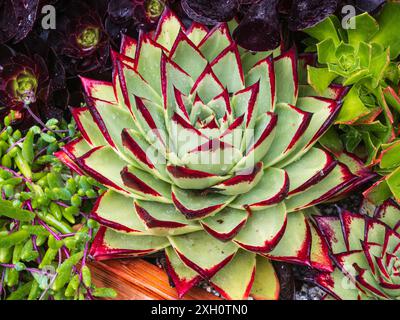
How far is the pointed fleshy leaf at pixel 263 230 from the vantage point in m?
0.90

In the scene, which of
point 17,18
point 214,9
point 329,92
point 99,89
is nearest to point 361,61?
point 329,92

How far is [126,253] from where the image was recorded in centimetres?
97

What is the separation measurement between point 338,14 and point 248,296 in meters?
0.61

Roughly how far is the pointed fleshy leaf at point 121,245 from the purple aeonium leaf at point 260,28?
41 centimetres

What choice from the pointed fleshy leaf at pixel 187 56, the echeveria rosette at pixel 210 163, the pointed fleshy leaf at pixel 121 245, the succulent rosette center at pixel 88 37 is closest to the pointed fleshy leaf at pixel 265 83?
the echeveria rosette at pixel 210 163

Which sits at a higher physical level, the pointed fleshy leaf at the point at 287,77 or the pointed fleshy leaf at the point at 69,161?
the pointed fleshy leaf at the point at 287,77

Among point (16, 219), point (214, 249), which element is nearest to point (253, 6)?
point (214, 249)

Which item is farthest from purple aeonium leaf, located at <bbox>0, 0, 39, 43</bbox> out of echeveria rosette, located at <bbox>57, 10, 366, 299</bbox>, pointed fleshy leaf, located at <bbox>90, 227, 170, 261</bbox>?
pointed fleshy leaf, located at <bbox>90, 227, 170, 261</bbox>

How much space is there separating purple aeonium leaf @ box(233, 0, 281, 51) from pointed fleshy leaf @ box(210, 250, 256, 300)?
0.40m

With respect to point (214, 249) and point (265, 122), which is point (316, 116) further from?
point (214, 249)

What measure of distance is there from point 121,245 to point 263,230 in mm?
263

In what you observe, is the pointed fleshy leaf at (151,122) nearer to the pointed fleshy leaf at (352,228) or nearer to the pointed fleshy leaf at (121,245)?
the pointed fleshy leaf at (121,245)

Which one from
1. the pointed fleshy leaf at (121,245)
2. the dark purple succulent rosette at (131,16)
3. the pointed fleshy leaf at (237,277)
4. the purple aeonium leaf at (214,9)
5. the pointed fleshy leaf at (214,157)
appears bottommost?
the pointed fleshy leaf at (237,277)

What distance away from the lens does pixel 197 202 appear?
0.95m
